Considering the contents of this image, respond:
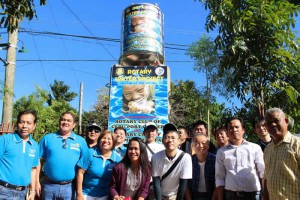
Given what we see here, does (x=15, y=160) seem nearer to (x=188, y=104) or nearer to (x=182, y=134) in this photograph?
(x=182, y=134)

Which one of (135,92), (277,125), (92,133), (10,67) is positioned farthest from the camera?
(135,92)

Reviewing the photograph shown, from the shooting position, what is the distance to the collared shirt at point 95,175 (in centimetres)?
384

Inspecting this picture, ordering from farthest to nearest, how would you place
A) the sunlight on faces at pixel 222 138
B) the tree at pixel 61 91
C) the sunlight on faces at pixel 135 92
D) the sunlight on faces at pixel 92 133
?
the tree at pixel 61 91
the sunlight on faces at pixel 135 92
the sunlight on faces at pixel 92 133
the sunlight on faces at pixel 222 138

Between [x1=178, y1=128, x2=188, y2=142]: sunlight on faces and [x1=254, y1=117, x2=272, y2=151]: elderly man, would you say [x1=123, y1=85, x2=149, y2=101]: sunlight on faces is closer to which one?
[x1=178, y1=128, x2=188, y2=142]: sunlight on faces

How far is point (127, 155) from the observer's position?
3.79 metres

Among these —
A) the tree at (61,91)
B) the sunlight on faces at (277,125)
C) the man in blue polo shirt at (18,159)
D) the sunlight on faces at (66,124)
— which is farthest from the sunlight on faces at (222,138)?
the tree at (61,91)

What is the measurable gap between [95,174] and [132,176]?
19.9 inches

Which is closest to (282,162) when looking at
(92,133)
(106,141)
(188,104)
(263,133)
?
(263,133)

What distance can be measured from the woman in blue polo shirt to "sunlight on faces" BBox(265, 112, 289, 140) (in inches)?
81.0

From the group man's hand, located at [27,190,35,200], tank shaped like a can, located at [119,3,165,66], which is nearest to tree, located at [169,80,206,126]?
tank shaped like a can, located at [119,3,165,66]

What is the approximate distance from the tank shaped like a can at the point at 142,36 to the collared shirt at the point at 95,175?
23.7 ft

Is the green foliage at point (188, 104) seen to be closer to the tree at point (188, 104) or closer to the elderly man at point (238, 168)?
the tree at point (188, 104)

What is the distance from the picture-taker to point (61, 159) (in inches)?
150

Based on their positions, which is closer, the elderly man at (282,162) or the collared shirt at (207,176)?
the elderly man at (282,162)
